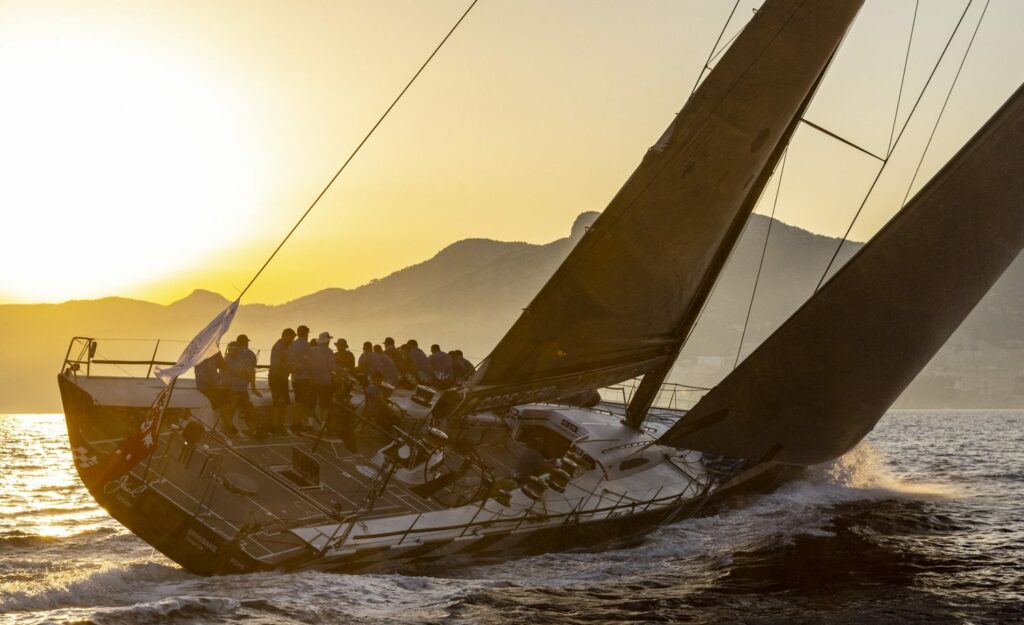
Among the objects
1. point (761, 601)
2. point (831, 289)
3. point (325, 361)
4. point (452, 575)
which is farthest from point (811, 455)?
point (325, 361)

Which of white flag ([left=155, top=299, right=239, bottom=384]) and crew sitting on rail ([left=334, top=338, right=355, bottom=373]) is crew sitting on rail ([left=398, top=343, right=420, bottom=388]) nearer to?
crew sitting on rail ([left=334, top=338, right=355, bottom=373])

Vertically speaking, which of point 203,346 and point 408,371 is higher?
point 203,346

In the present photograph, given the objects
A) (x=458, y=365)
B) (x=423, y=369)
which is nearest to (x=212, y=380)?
(x=423, y=369)

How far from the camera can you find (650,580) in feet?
37.9

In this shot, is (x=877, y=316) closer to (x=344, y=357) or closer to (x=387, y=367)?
(x=387, y=367)

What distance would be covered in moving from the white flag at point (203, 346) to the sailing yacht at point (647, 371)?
0.13m

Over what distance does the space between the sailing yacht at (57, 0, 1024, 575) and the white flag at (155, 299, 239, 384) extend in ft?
0.43

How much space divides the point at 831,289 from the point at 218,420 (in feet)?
27.8

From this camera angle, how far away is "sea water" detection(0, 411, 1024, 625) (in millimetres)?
9281

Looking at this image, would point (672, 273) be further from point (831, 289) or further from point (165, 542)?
point (165, 542)

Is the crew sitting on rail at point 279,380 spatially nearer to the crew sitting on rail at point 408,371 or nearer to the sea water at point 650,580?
the sea water at point 650,580

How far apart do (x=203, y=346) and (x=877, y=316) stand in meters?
8.87

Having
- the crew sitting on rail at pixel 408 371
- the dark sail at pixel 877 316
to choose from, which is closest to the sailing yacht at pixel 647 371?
the dark sail at pixel 877 316

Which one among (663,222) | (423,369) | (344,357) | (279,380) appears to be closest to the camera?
(663,222)
